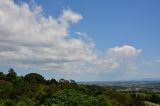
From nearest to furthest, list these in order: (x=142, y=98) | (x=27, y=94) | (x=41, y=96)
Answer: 1. (x=41, y=96)
2. (x=27, y=94)
3. (x=142, y=98)

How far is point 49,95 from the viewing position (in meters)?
113

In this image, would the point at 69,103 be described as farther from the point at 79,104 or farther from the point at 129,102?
the point at 129,102

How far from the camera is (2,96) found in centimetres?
12338

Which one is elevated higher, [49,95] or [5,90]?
[5,90]

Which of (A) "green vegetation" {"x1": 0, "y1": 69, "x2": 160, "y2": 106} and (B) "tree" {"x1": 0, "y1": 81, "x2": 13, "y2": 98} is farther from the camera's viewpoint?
(B) "tree" {"x1": 0, "y1": 81, "x2": 13, "y2": 98}

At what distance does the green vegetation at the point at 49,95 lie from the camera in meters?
106

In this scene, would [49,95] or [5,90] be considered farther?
[5,90]

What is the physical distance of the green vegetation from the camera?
10644 cm

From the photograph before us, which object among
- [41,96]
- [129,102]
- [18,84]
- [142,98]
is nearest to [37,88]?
[18,84]

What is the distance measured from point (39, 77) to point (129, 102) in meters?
43.6

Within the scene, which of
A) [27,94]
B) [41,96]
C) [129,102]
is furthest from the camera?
[129,102]

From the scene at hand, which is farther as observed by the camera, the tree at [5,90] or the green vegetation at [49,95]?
the tree at [5,90]

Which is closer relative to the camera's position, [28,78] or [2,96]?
[2,96]

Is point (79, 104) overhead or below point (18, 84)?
below
